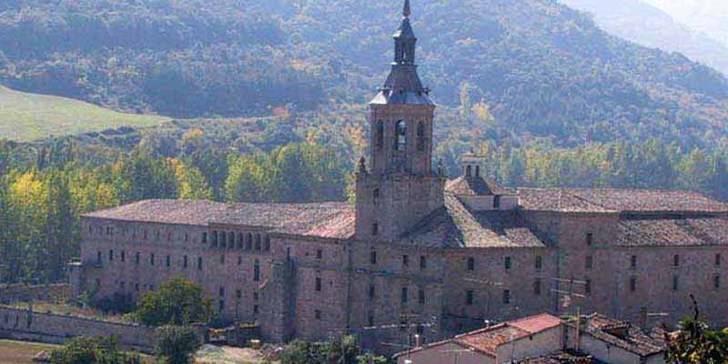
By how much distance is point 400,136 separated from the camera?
287ft

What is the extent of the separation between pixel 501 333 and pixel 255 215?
31448mm

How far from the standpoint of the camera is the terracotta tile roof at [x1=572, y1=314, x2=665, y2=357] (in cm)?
6994

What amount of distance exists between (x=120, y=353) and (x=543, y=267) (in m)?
20.2

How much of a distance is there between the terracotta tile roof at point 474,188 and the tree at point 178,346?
603 inches

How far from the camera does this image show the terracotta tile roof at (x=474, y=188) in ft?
292

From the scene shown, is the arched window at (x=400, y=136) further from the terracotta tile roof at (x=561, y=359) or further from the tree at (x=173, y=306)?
the terracotta tile roof at (x=561, y=359)

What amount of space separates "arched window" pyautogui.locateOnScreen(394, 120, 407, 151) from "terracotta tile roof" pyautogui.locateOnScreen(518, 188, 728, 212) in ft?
21.5

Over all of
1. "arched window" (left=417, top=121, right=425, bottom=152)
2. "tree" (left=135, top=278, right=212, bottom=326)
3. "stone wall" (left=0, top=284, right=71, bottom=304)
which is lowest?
"stone wall" (left=0, top=284, right=71, bottom=304)

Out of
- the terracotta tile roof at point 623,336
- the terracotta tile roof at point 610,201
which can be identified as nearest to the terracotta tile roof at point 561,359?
the terracotta tile roof at point 623,336

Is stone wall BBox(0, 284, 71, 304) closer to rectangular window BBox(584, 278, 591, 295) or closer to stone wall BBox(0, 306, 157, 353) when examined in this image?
stone wall BBox(0, 306, 157, 353)

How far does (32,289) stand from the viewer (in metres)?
111

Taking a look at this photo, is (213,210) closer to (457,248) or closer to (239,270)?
(239,270)

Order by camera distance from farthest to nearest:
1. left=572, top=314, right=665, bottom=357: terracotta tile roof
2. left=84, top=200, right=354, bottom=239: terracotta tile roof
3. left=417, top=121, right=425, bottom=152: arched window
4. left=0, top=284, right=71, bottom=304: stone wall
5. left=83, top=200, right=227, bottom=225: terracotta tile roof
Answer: left=0, top=284, right=71, bottom=304: stone wall < left=83, top=200, right=227, bottom=225: terracotta tile roof < left=84, top=200, right=354, bottom=239: terracotta tile roof < left=417, top=121, right=425, bottom=152: arched window < left=572, top=314, right=665, bottom=357: terracotta tile roof

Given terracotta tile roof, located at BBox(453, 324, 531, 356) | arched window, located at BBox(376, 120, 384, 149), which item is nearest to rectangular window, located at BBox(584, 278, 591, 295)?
arched window, located at BBox(376, 120, 384, 149)
